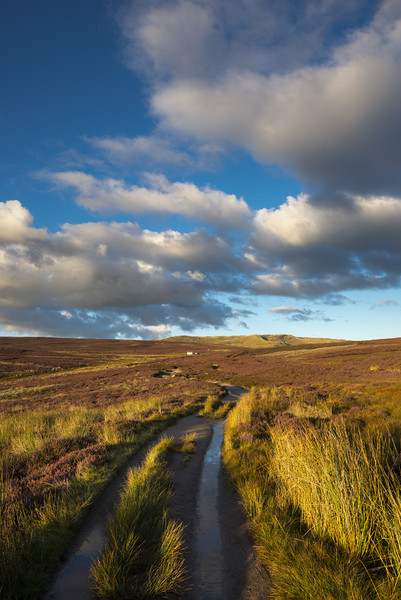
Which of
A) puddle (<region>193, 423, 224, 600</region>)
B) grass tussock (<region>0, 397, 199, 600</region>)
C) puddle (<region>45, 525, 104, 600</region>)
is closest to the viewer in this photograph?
puddle (<region>45, 525, 104, 600</region>)

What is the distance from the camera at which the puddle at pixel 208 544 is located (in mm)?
5652

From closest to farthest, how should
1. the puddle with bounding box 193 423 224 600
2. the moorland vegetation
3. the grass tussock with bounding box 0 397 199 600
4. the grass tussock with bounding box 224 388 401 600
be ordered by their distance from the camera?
the grass tussock with bounding box 224 388 401 600
the moorland vegetation
the grass tussock with bounding box 0 397 199 600
the puddle with bounding box 193 423 224 600

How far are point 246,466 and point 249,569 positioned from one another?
4855mm

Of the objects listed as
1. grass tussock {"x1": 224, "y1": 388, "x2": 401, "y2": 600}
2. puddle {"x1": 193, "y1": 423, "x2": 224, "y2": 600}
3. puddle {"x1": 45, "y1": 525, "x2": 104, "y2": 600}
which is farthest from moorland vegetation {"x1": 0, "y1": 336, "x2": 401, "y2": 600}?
puddle {"x1": 193, "y1": 423, "x2": 224, "y2": 600}

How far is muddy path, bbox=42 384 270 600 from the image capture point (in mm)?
5508

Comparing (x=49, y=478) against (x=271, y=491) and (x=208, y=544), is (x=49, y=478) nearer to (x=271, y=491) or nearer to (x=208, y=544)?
(x=208, y=544)

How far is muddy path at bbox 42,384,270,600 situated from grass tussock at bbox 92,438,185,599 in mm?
331

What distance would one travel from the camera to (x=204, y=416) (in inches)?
872

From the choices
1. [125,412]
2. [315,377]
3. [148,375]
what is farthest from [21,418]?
[315,377]

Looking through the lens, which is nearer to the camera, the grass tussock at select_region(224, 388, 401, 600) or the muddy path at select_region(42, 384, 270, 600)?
the grass tussock at select_region(224, 388, 401, 600)

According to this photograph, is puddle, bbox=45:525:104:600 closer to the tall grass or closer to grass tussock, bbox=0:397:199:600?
grass tussock, bbox=0:397:199:600

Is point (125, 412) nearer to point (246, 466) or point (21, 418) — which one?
point (21, 418)

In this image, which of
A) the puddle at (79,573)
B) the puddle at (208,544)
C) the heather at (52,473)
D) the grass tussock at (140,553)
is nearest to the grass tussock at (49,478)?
the heather at (52,473)

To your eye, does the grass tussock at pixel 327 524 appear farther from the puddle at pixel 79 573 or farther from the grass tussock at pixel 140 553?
the puddle at pixel 79 573
